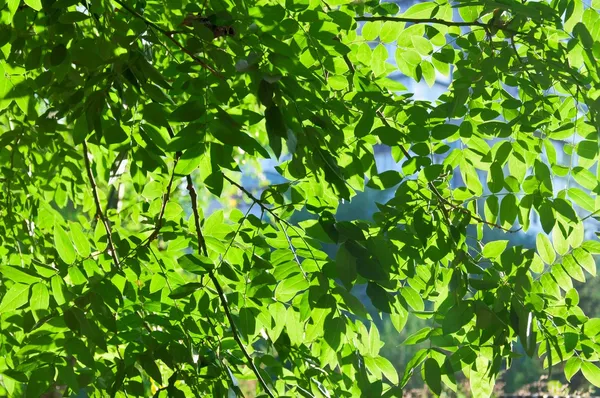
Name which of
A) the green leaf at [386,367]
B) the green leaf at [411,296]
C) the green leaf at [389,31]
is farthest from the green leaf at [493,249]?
the green leaf at [389,31]

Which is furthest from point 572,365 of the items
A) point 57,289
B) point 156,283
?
point 57,289

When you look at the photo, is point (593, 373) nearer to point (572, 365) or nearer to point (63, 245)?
point (572, 365)

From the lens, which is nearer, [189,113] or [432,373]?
[189,113]

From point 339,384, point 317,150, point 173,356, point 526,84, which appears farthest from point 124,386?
point 526,84

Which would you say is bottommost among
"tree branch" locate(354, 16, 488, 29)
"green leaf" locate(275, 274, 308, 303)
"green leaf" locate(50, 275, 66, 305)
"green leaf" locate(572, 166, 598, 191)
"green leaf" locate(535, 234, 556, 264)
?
"green leaf" locate(535, 234, 556, 264)

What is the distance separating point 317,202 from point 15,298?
1.48ft

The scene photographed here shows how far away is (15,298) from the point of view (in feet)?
3.62

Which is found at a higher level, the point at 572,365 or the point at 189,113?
the point at 189,113

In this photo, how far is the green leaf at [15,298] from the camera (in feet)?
3.57

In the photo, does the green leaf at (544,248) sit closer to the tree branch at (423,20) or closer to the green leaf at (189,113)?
the tree branch at (423,20)

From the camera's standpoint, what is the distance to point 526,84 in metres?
1.10

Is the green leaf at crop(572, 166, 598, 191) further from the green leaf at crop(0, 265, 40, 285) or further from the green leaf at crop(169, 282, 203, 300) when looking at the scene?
the green leaf at crop(0, 265, 40, 285)

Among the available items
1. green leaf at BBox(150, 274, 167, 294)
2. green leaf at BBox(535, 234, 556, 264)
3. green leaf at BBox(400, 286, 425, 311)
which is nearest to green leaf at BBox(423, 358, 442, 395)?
green leaf at BBox(400, 286, 425, 311)

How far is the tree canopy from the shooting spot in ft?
3.13
